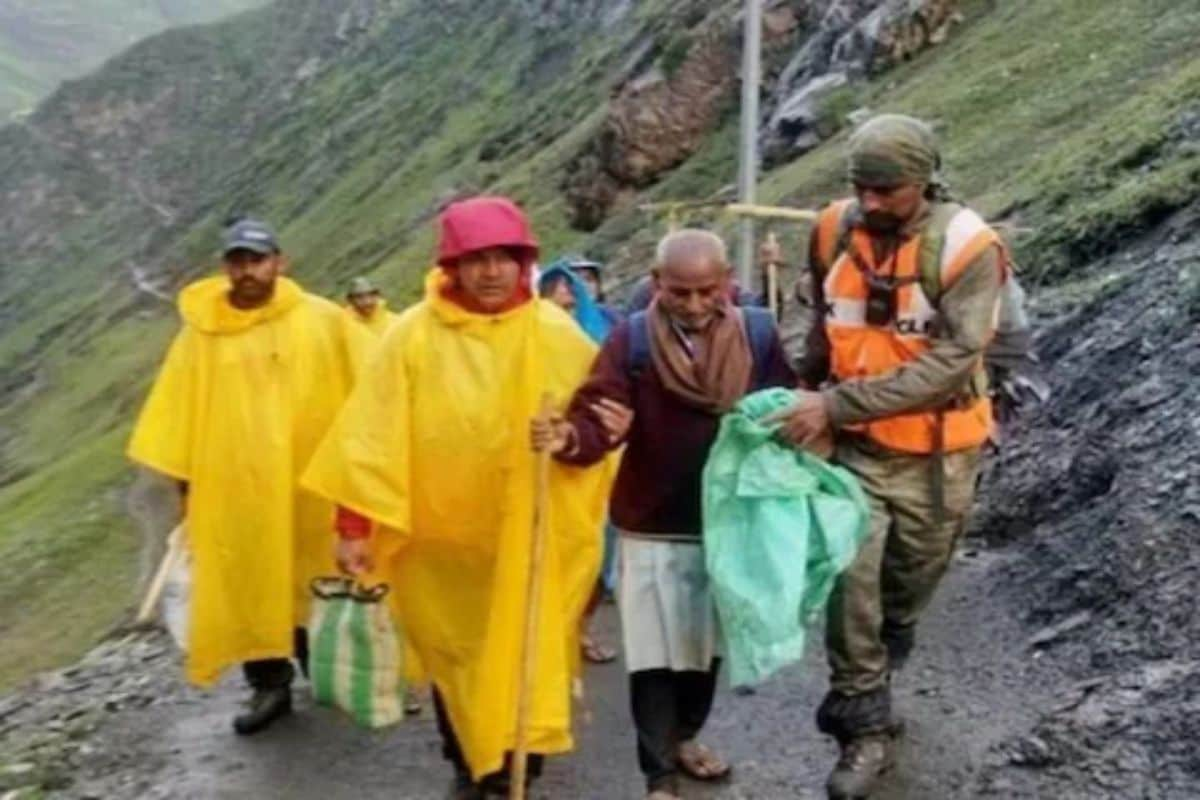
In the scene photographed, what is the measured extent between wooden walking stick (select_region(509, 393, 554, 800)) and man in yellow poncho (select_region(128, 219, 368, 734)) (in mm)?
1974

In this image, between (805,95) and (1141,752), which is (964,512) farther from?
(805,95)

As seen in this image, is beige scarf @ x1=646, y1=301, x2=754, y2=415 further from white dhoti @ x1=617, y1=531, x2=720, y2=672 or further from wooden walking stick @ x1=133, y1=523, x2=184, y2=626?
wooden walking stick @ x1=133, y1=523, x2=184, y2=626

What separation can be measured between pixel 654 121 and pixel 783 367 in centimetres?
2649

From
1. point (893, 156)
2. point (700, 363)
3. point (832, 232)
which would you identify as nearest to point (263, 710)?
point (700, 363)

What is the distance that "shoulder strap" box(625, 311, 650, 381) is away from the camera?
572cm

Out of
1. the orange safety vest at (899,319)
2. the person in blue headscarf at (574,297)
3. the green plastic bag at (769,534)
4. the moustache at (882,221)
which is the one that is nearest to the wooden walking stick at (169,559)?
the person in blue headscarf at (574,297)

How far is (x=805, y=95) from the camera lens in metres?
26.9

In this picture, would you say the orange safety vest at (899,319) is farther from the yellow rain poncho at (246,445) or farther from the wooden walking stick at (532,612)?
the yellow rain poncho at (246,445)

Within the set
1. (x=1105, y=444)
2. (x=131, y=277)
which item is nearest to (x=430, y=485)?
(x=1105, y=444)

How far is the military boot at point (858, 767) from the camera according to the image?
5.87m

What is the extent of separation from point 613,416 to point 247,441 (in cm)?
228

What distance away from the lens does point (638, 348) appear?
5.73 m

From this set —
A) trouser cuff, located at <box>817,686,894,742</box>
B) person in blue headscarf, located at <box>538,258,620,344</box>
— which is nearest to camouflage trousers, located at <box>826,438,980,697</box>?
trouser cuff, located at <box>817,686,894,742</box>

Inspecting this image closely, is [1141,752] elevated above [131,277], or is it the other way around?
[1141,752]
